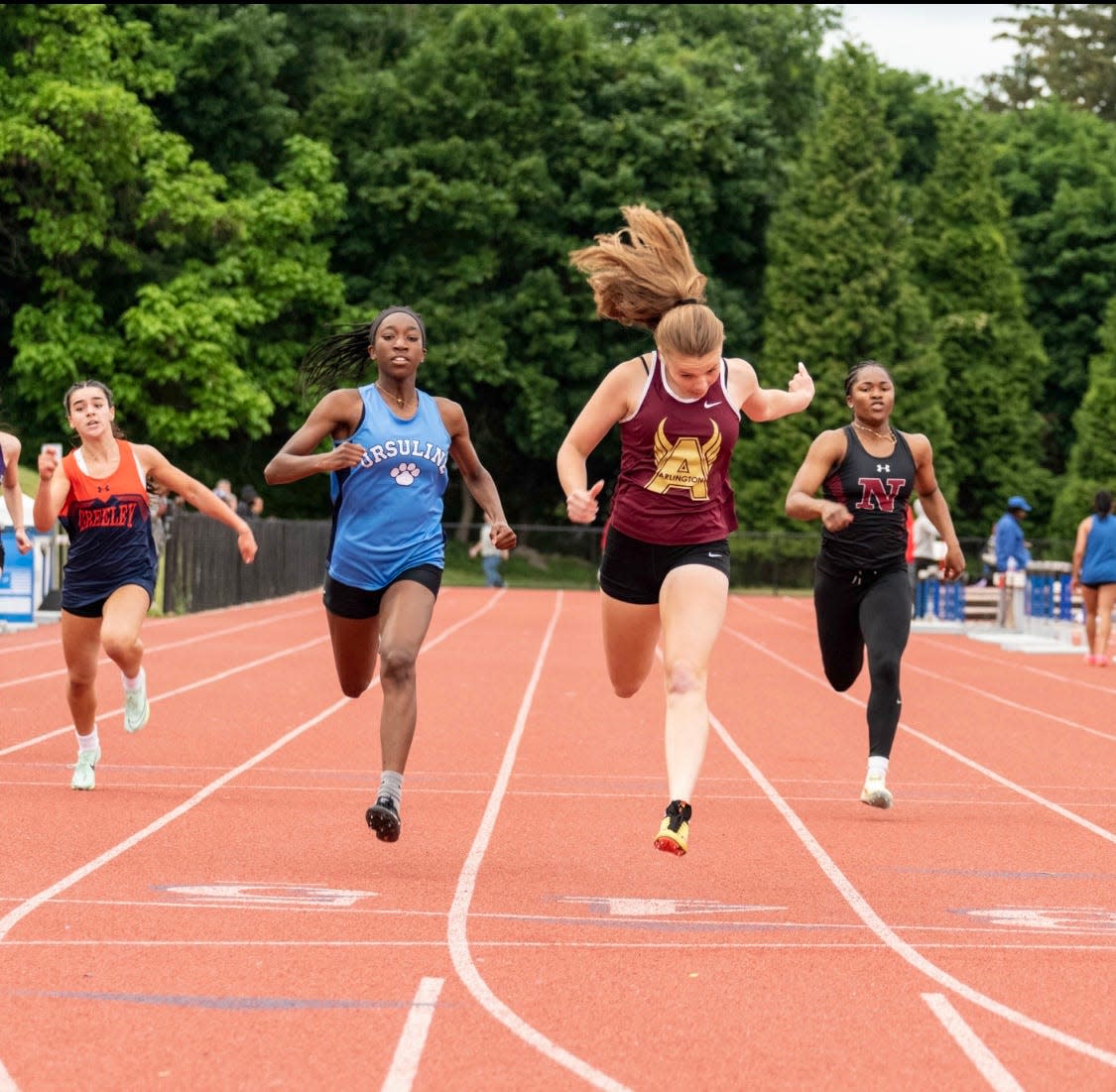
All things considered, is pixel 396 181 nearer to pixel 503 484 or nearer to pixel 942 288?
pixel 503 484

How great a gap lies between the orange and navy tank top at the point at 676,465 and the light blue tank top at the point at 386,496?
0.90m

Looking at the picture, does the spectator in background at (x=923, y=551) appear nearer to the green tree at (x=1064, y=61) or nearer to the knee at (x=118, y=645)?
the knee at (x=118, y=645)

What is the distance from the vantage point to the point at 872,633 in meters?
8.98

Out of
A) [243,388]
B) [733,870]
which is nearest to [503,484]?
[243,388]

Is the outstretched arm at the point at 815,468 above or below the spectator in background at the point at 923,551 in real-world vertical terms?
above

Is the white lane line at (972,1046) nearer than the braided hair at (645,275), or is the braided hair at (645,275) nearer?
the white lane line at (972,1046)

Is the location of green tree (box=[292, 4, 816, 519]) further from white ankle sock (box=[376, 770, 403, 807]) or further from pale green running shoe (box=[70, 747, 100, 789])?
white ankle sock (box=[376, 770, 403, 807])

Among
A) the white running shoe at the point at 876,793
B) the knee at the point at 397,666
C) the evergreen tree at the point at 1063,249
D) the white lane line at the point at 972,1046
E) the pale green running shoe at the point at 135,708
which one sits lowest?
the pale green running shoe at the point at 135,708

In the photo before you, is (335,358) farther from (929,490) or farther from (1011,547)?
(1011,547)

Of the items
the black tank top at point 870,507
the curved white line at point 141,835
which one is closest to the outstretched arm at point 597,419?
the curved white line at point 141,835

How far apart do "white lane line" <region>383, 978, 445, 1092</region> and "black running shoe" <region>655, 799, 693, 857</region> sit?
1109mm

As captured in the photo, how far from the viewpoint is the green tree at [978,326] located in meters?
54.3

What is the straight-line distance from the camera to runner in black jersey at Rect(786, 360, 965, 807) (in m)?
8.98

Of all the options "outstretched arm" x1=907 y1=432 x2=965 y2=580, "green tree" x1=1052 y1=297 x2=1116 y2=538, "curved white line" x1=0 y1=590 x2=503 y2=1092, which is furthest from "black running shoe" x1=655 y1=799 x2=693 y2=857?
"green tree" x1=1052 y1=297 x2=1116 y2=538
